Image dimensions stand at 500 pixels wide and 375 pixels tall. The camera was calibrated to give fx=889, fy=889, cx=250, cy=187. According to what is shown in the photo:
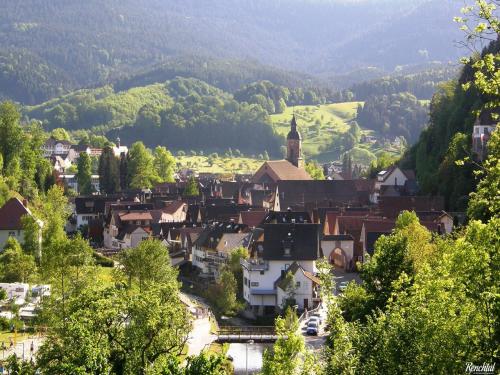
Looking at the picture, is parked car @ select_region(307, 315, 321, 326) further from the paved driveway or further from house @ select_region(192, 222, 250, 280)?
house @ select_region(192, 222, 250, 280)

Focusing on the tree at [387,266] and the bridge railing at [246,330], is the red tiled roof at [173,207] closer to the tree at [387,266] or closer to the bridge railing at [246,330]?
the bridge railing at [246,330]

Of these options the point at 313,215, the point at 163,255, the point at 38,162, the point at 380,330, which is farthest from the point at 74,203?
the point at 380,330

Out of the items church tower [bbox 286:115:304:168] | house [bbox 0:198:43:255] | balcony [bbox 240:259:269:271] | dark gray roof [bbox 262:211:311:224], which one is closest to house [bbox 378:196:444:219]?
dark gray roof [bbox 262:211:311:224]

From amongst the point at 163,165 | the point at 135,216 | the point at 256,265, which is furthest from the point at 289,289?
the point at 163,165

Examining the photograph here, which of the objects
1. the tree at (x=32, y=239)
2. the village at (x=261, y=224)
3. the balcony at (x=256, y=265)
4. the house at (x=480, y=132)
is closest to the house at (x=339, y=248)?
the village at (x=261, y=224)

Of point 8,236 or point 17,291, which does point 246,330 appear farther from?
point 8,236
